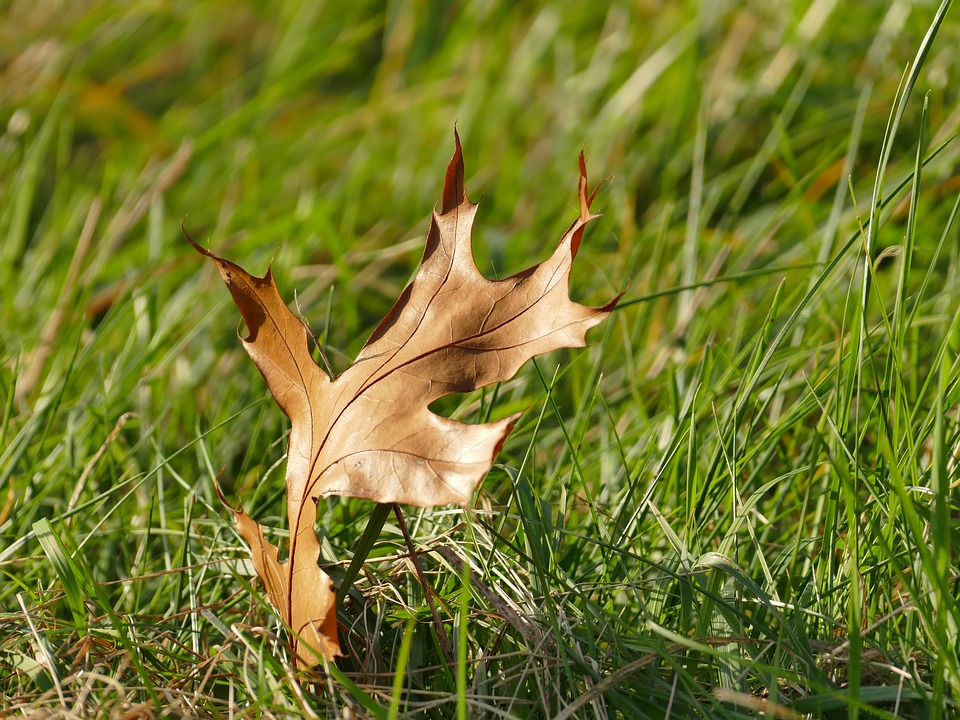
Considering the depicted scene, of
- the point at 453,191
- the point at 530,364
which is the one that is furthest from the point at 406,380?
the point at 530,364

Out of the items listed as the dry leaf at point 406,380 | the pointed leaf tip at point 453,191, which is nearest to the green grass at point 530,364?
the dry leaf at point 406,380

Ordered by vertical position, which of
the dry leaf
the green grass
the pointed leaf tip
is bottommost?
the green grass

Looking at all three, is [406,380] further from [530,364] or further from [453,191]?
[530,364]

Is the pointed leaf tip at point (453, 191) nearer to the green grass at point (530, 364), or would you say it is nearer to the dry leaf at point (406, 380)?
the dry leaf at point (406, 380)

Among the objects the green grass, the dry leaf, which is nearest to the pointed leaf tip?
the dry leaf

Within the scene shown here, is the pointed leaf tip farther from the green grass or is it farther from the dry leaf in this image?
the green grass

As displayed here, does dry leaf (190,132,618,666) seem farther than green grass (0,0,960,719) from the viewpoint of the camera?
No

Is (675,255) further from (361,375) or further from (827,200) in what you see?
(361,375)
